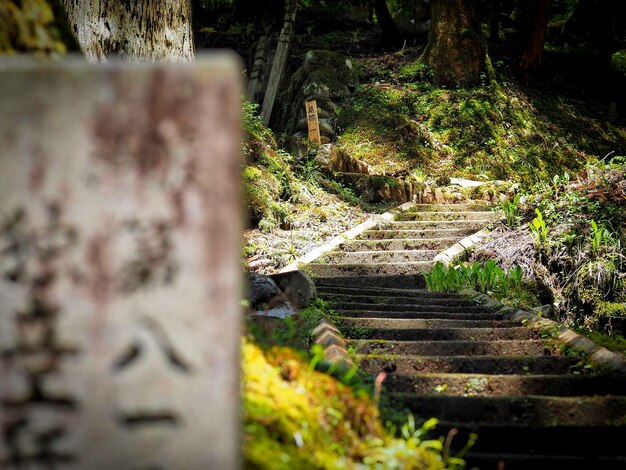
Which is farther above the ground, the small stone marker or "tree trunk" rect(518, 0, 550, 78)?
"tree trunk" rect(518, 0, 550, 78)

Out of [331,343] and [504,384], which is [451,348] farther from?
[331,343]

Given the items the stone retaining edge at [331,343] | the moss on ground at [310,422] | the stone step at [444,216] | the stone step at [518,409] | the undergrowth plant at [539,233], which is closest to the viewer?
the moss on ground at [310,422]

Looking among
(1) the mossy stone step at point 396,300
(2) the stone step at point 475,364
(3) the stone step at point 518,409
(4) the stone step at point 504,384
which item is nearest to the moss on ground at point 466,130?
(1) the mossy stone step at point 396,300

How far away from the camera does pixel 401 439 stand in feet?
9.53

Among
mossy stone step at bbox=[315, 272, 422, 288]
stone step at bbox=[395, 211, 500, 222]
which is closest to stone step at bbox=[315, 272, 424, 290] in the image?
mossy stone step at bbox=[315, 272, 422, 288]

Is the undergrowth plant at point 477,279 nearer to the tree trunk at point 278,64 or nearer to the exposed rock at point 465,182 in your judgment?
the exposed rock at point 465,182

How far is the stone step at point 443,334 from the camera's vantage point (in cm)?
507

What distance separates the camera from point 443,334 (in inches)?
202

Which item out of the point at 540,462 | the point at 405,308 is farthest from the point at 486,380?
the point at 405,308

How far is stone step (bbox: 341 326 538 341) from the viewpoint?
16.6 ft

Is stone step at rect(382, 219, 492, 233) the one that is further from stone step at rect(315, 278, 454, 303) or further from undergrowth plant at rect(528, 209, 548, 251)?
stone step at rect(315, 278, 454, 303)

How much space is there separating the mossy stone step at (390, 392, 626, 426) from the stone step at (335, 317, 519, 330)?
1.80 metres

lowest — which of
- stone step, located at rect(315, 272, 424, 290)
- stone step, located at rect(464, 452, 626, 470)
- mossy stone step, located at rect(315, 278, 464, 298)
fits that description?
stone step, located at rect(315, 272, 424, 290)

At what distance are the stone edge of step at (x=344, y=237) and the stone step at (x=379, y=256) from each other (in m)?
0.16
